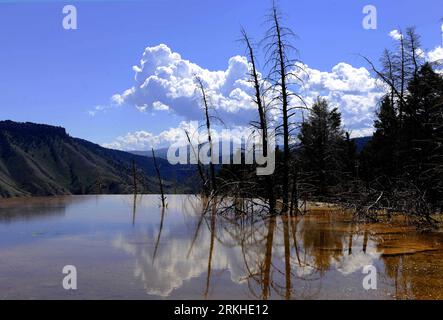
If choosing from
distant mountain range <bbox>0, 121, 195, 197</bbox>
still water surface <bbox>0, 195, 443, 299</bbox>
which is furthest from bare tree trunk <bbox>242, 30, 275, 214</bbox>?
distant mountain range <bbox>0, 121, 195, 197</bbox>

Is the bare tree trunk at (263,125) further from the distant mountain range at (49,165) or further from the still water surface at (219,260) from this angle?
the distant mountain range at (49,165)

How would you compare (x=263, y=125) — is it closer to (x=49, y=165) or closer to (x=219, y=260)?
(x=219, y=260)

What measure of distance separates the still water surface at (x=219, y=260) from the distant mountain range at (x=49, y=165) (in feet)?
379

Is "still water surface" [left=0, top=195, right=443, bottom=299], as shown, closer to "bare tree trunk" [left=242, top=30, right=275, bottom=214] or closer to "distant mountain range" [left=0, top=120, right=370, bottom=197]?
"bare tree trunk" [left=242, top=30, right=275, bottom=214]

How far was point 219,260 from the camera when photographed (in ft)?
36.7

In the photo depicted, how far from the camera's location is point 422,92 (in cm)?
2266

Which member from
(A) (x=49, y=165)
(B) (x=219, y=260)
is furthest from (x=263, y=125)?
(A) (x=49, y=165)

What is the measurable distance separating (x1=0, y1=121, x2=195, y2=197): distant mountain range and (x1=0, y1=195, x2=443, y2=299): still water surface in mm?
115532

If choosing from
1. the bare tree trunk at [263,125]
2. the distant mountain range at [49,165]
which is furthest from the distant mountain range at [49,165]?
the bare tree trunk at [263,125]

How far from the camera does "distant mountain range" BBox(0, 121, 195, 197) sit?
470ft
